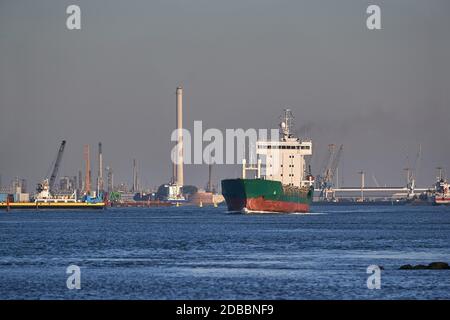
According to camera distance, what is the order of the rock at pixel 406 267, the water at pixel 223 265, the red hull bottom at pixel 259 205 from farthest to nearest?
the red hull bottom at pixel 259 205
the rock at pixel 406 267
the water at pixel 223 265

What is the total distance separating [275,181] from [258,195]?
11.5 ft

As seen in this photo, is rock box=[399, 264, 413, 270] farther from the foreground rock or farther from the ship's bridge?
the ship's bridge

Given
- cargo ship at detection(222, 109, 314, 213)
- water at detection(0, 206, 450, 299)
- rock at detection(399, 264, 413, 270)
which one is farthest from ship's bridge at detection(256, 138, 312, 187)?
rock at detection(399, 264, 413, 270)

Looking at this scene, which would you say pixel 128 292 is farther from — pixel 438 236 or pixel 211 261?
pixel 438 236

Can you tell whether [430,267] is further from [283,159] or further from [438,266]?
[283,159]

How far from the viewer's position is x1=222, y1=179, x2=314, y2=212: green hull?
176250 mm

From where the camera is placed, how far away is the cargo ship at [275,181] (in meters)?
180

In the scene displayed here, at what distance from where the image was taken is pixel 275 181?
584 ft
